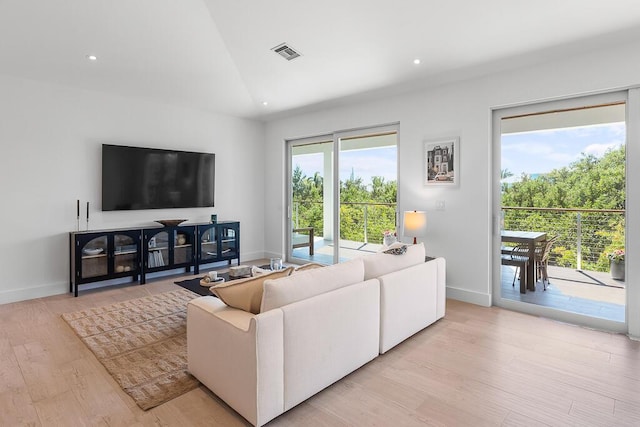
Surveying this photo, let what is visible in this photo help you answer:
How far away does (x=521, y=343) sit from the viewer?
9.96 ft

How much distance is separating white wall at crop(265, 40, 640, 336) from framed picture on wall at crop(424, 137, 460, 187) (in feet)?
0.25

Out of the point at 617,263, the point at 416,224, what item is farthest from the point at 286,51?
the point at 617,263

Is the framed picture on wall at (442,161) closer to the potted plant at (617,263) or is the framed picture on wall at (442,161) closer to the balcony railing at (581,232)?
the balcony railing at (581,232)

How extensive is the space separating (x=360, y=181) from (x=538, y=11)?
9.99 feet

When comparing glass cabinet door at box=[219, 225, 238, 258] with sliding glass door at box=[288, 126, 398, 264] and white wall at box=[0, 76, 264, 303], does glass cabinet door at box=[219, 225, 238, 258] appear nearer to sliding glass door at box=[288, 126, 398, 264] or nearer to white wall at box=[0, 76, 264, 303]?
white wall at box=[0, 76, 264, 303]

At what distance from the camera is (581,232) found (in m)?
3.53

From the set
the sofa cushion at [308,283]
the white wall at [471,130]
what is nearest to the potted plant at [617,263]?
the white wall at [471,130]

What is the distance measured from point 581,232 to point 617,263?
1.31 ft

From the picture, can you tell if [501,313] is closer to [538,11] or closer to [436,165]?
[436,165]

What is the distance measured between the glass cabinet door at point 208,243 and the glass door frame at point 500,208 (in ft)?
13.1

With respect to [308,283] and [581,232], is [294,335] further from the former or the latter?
[581,232]

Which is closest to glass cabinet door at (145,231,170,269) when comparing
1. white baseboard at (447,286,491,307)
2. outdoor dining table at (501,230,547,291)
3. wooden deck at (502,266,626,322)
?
white baseboard at (447,286,491,307)

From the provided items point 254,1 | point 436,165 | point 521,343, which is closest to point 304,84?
point 254,1

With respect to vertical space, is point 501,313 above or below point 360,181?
below
